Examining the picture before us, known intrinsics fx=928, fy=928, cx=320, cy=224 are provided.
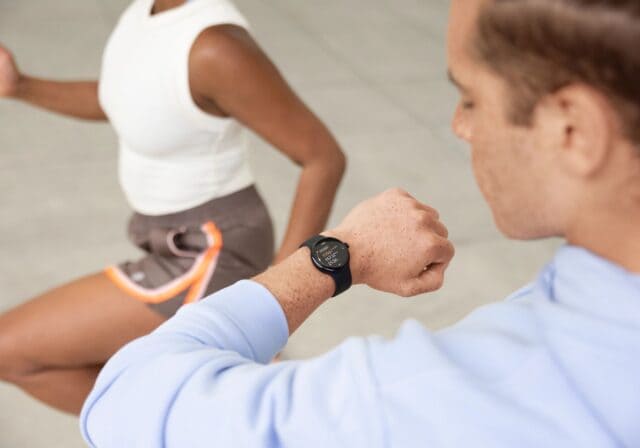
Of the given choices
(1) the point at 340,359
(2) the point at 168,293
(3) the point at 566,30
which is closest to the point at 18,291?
(2) the point at 168,293

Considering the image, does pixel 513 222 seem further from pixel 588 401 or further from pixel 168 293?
pixel 168 293

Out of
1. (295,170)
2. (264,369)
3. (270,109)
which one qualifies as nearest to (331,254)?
(264,369)

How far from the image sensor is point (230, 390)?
2.77ft

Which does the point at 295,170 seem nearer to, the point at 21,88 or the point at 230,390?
the point at 21,88

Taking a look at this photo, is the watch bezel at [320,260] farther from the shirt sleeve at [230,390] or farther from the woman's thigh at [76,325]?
the woman's thigh at [76,325]

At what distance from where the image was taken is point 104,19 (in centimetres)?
480

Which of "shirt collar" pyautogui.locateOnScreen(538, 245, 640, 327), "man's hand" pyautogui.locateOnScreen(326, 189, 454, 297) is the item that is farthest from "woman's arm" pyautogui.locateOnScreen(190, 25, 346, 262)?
"shirt collar" pyautogui.locateOnScreen(538, 245, 640, 327)

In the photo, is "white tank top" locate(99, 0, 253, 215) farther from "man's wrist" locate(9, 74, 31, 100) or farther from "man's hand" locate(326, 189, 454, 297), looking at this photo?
"man's hand" locate(326, 189, 454, 297)

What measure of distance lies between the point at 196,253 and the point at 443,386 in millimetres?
1177

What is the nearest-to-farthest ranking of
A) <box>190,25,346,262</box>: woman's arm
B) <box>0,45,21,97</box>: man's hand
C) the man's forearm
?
the man's forearm
<box>190,25,346,262</box>: woman's arm
<box>0,45,21,97</box>: man's hand

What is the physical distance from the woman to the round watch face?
27.2 inches

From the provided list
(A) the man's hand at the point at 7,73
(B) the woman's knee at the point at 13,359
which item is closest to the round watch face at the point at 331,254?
(B) the woman's knee at the point at 13,359

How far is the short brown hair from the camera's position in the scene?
690mm

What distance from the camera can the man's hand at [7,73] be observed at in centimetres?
199
